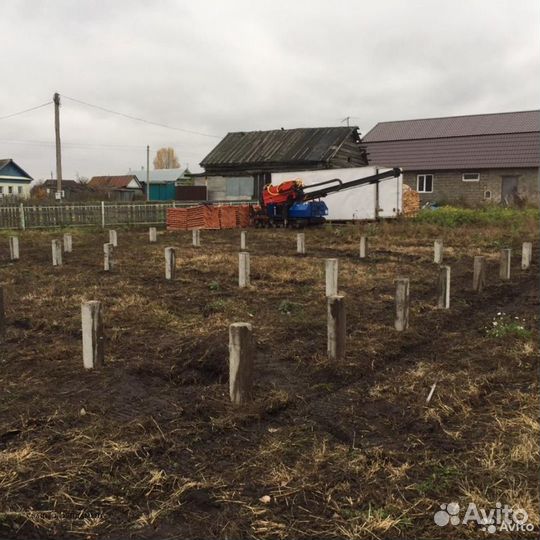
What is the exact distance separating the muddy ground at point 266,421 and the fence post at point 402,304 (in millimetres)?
177

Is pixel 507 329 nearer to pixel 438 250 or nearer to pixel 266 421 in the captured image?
pixel 266 421

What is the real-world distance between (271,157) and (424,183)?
40.5 feet

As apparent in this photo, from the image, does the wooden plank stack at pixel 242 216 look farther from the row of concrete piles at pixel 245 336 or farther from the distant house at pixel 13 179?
the distant house at pixel 13 179

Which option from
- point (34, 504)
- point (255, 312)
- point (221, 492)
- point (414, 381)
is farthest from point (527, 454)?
point (255, 312)

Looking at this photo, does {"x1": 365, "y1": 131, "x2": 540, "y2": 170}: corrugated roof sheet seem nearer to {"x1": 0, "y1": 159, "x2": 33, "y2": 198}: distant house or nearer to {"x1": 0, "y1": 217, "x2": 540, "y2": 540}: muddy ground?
{"x1": 0, "y1": 217, "x2": 540, "y2": 540}: muddy ground

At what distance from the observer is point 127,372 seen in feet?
16.9

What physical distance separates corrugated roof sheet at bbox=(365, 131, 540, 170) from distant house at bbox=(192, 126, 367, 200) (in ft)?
15.6

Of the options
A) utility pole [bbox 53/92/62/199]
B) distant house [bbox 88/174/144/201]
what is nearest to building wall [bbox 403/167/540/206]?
utility pole [bbox 53/92/62/199]

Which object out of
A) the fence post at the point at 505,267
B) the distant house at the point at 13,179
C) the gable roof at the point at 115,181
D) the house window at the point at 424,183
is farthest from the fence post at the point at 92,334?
the gable roof at the point at 115,181

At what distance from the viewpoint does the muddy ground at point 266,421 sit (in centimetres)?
296

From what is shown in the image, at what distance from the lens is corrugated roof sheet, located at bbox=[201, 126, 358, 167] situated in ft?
108

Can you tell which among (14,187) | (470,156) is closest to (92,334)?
(470,156)

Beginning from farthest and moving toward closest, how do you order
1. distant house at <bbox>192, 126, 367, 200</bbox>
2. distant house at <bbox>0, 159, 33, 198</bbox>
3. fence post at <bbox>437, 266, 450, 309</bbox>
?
distant house at <bbox>0, 159, 33, 198</bbox>
distant house at <bbox>192, 126, 367, 200</bbox>
fence post at <bbox>437, 266, 450, 309</bbox>

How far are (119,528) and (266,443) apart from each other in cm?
121
